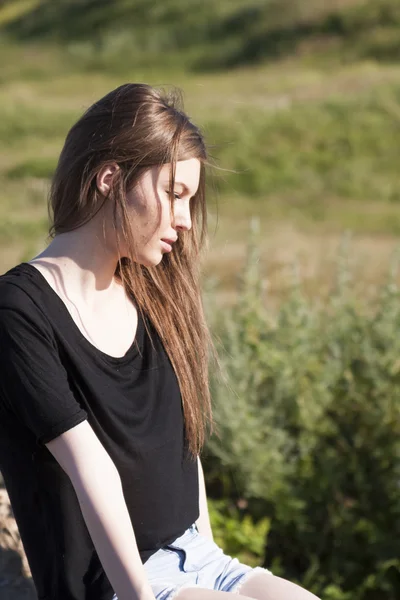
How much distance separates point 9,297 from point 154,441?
1.40 feet

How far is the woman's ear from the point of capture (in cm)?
194

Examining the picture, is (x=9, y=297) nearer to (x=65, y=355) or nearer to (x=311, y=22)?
(x=65, y=355)

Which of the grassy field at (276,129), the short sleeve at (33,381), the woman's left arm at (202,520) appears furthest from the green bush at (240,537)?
the short sleeve at (33,381)

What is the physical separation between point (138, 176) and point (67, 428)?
511 millimetres

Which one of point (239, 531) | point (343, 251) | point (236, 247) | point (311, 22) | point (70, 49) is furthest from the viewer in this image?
point (70, 49)

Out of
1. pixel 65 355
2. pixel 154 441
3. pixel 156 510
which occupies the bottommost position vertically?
pixel 156 510

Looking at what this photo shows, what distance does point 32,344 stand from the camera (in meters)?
1.80

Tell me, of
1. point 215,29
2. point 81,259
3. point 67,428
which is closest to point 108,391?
point 67,428

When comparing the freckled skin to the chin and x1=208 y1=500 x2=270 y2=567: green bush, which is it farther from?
x1=208 y1=500 x2=270 y2=567: green bush

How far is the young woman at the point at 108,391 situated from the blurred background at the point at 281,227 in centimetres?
31

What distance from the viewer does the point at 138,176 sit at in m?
1.94

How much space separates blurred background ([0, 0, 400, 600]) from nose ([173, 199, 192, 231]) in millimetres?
246

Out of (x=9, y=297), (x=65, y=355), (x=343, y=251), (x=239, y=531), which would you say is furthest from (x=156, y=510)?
(x=343, y=251)

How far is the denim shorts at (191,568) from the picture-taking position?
1.91 meters
